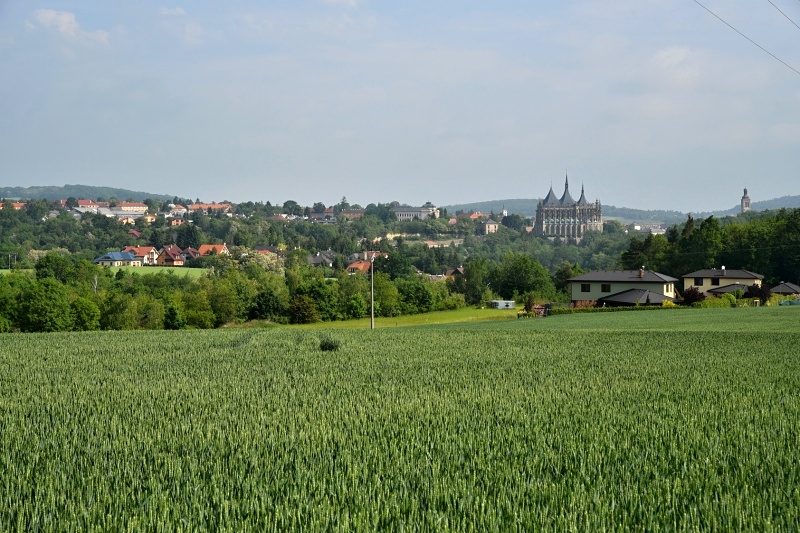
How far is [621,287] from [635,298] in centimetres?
564

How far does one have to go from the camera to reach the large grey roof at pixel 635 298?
270 feet

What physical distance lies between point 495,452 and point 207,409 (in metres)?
6.81

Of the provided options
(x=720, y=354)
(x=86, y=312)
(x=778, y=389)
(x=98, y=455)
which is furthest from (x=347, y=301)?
(x=98, y=455)

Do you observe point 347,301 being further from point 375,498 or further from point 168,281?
point 375,498

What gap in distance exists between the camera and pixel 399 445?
13.4m

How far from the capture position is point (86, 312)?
73812mm

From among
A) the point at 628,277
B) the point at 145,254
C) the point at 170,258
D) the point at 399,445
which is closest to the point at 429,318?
the point at 628,277

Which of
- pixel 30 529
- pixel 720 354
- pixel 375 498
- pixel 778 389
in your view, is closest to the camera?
pixel 30 529

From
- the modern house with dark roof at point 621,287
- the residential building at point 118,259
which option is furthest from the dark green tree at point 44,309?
the residential building at point 118,259

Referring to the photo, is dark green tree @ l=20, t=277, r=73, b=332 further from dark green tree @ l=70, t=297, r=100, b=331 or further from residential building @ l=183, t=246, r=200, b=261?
residential building @ l=183, t=246, r=200, b=261

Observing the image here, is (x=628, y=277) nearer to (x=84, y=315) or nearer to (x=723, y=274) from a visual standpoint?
(x=723, y=274)

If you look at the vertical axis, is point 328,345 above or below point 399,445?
below

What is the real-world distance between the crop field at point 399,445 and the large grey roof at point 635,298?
5544cm

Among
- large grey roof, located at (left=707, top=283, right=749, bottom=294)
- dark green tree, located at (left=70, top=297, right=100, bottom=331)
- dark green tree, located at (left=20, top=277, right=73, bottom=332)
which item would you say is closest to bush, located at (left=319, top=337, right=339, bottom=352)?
dark green tree, located at (left=20, top=277, right=73, bottom=332)
